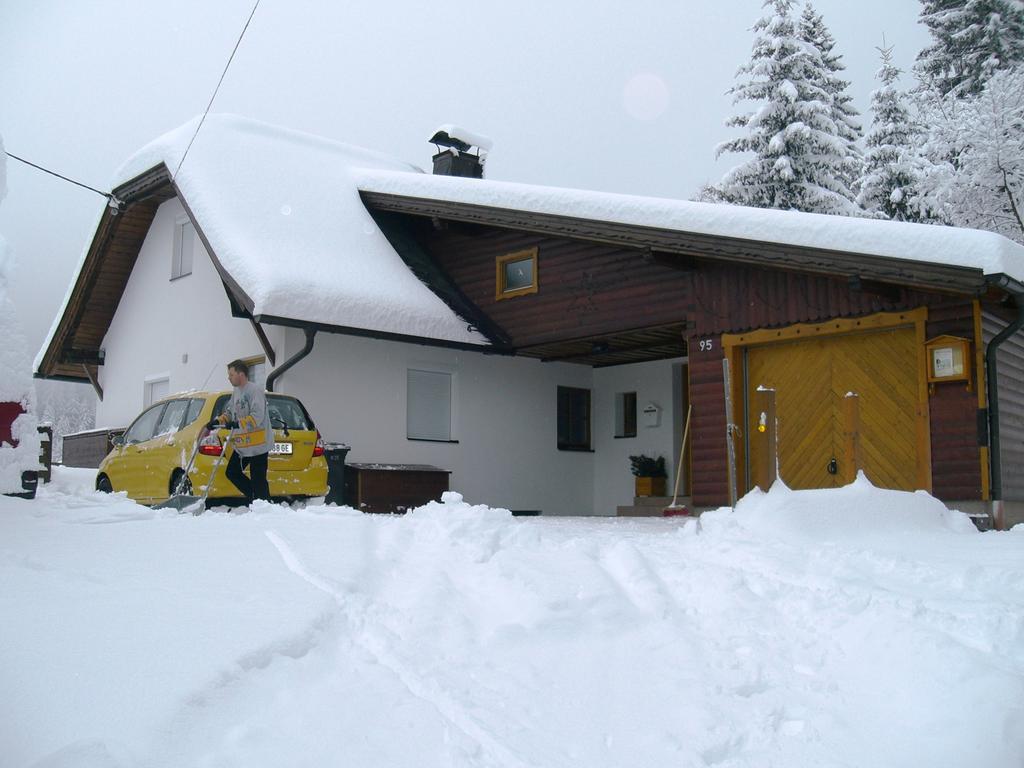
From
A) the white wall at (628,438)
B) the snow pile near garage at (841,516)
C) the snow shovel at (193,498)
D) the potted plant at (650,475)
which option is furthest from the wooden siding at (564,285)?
the snow shovel at (193,498)

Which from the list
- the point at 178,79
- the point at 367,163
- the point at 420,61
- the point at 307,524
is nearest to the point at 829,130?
the point at 367,163

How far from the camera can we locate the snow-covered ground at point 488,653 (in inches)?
141

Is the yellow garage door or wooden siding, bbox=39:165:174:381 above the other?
wooden siding, bbox=39:165:174:381

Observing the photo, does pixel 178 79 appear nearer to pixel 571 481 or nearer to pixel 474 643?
pixel 571 481

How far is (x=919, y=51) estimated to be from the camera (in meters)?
28.1

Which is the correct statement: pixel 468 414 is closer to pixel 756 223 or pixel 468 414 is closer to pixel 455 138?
pixel 756 223

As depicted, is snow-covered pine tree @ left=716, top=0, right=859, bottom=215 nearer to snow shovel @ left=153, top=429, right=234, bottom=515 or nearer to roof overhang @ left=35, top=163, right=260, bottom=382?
roof overhang @ left=35, top=163, right=260, bottom=382

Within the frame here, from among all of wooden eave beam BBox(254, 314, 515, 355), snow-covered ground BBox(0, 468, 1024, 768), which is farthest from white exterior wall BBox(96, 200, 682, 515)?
snow-covered ground BBox(0, 468, 1024, 768)

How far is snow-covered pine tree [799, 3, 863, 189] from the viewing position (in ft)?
93.5

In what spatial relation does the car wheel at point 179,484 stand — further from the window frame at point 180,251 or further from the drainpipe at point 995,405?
→ the drainpipe at point 995,405

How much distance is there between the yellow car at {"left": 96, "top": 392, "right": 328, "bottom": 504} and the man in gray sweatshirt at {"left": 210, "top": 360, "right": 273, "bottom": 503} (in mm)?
354

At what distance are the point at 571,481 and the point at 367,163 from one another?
756cm

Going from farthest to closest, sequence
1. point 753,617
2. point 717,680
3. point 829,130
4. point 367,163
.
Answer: point 829,130 → point 367,163 → point 753,617 → point 717,680

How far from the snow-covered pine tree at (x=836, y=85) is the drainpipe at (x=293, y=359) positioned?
1960 cm
